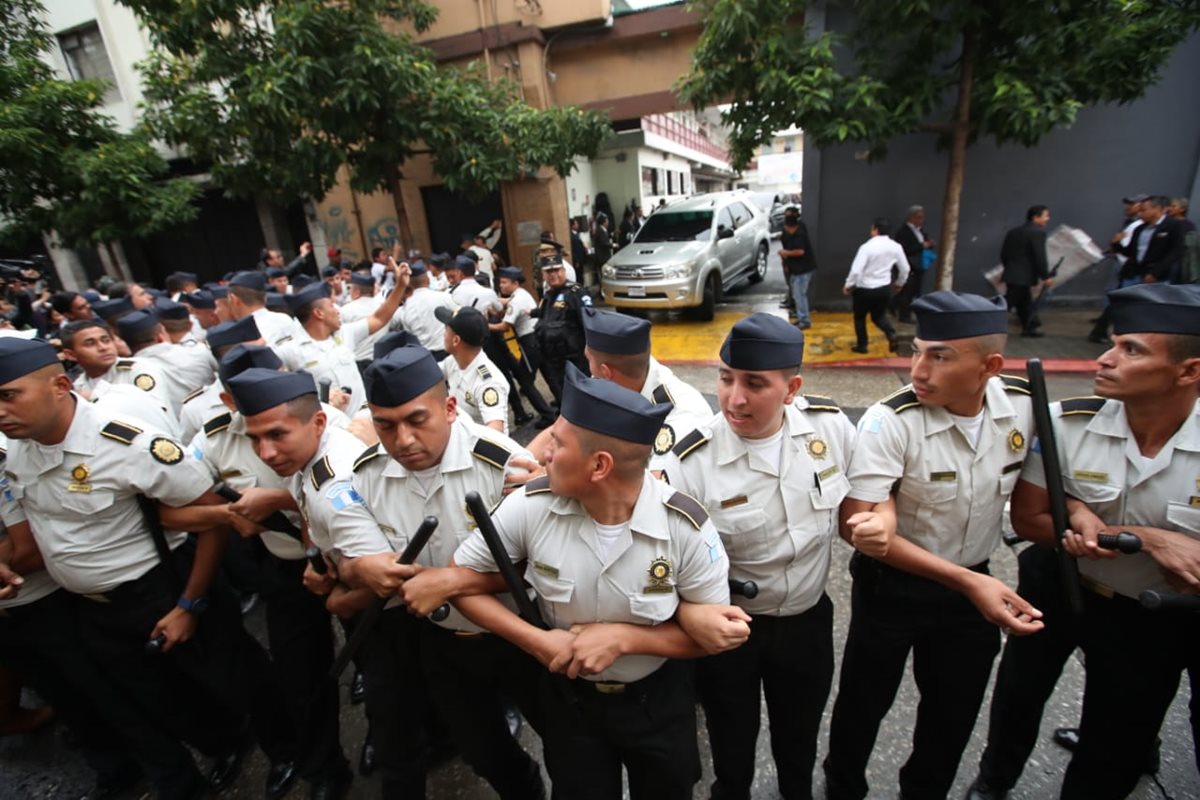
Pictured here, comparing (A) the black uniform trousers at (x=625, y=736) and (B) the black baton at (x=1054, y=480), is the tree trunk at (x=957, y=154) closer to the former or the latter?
(B) the black baton at (x=1054, y=480)

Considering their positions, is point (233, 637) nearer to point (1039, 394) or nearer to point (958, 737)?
point (958, 737)

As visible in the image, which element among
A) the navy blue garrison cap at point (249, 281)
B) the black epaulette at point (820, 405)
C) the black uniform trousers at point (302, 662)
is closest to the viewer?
the black epaulette at point (820, 405)

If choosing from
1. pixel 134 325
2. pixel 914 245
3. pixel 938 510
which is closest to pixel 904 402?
pixel 938 510

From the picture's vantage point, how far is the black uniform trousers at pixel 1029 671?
222 cm

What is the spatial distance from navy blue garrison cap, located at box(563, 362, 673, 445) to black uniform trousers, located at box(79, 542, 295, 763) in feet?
7.05

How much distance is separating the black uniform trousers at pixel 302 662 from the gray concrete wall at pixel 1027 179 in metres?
9.87

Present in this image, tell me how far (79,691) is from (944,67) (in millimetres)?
10045

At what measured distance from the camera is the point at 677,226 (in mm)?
11266

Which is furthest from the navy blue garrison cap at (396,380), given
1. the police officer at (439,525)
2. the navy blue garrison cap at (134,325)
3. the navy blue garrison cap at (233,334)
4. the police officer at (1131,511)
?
the navy blue garrison cap at (134,325)

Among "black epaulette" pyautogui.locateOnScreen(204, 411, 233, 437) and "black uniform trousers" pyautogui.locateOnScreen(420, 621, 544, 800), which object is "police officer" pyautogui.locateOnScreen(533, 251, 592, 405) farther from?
"black uniform trousers" pyautogui.locateOnScreen(420, 621, 544, 800)

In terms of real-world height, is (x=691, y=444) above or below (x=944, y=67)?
below

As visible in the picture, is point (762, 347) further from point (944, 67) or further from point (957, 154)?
point (944, 67)

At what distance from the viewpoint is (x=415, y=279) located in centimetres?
672

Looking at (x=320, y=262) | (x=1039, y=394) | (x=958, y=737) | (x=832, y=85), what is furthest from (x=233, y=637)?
(x=320, y=262)
